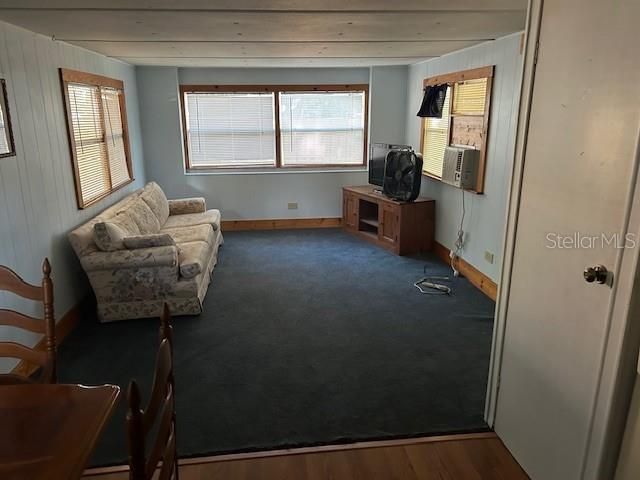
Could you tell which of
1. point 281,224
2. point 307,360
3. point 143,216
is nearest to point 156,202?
point 143,216

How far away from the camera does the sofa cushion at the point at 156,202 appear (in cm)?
502

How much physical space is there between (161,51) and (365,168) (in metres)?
3.24

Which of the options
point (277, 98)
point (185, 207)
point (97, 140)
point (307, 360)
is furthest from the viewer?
point (277, 98)

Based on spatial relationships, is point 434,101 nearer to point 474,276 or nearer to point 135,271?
point 474,276

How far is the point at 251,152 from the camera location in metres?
6.55

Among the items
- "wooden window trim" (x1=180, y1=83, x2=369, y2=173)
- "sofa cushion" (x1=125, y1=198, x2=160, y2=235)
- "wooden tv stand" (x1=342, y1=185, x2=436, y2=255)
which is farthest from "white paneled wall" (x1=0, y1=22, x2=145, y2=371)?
"wooden tv stand" (x1=342, y1=185, x2=436, y2=255)

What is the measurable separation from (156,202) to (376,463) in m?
3.92

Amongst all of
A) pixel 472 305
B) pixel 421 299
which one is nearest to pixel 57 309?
pixel 421 299

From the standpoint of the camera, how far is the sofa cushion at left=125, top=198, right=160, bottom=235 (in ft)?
14.4

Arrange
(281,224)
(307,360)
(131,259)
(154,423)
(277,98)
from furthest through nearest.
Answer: (281,224), (277,98), (131,259), (307,360), (154,423)

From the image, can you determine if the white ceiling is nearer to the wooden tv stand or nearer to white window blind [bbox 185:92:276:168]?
white window blind [bbox 185:92:276:168]

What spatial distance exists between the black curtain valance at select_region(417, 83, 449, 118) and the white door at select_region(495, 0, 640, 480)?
328cm

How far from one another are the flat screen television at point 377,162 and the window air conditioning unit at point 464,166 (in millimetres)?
1367

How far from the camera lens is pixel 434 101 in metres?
5.21
